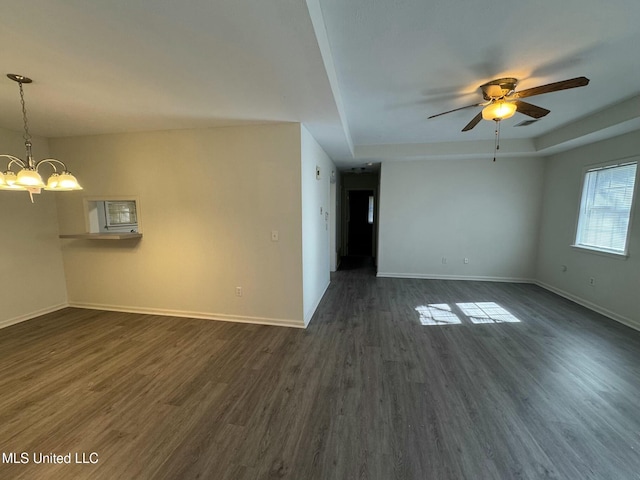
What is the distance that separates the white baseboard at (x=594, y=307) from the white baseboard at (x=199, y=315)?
13.2 ft

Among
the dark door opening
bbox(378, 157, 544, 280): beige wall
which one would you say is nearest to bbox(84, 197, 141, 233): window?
bbox(378, 157, 544, 280): beige wall

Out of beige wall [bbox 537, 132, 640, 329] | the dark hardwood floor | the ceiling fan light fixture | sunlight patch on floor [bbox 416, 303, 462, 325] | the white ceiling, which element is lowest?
the dark hardwood floor

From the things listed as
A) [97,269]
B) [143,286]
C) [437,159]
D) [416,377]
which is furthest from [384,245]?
[97,269]

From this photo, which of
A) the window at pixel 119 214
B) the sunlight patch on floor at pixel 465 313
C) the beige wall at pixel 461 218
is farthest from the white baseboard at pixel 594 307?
the window at pixel 119 214

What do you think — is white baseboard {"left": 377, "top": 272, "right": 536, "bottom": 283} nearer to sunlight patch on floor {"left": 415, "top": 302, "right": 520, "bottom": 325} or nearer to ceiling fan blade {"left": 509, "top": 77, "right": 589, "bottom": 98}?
sunlight patch on floor {"left": 415, "top": 302, "right": 520, "bottom": 325}

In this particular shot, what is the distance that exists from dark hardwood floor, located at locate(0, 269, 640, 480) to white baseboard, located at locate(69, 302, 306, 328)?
6.6 inches

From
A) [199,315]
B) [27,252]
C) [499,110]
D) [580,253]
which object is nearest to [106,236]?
[27,252]

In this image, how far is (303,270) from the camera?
3104mm

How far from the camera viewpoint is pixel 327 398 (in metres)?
1.97

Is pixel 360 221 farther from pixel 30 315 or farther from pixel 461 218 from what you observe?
pixel 30 315

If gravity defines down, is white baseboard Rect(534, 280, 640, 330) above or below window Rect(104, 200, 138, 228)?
A: below

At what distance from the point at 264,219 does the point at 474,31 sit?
2.49m

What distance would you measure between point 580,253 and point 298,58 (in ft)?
16.3

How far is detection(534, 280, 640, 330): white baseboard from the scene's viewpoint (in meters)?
3.12
